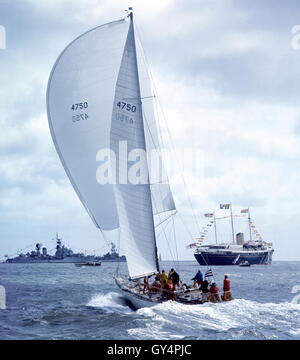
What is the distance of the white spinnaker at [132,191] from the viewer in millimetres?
17219

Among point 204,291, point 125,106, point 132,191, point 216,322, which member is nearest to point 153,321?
point 216,322

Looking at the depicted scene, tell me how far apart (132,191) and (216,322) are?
17.7 feet

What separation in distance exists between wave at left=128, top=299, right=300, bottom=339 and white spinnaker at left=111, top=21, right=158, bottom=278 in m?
1.88

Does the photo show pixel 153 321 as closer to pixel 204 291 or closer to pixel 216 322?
pixel 216 322

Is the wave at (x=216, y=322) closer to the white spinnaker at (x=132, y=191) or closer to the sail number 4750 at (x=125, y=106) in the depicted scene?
the white spinnaker at (x=132, y=191)

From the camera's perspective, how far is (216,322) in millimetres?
15156

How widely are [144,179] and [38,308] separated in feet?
24.1

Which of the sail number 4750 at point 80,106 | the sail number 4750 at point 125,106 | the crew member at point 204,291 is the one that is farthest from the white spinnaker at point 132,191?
the crew member at point 204,291

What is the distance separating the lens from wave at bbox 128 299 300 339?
13469mm

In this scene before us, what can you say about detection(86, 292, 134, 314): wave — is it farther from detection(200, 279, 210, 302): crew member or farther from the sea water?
detection(200, 279, 210, 302): crew member

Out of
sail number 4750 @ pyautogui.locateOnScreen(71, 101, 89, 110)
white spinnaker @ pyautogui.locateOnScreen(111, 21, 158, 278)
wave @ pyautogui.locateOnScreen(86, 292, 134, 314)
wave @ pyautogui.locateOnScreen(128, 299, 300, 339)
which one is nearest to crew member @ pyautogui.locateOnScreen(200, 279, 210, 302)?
wave @ pyautogui.locateOnScreen(128, 299, 300, 339)
